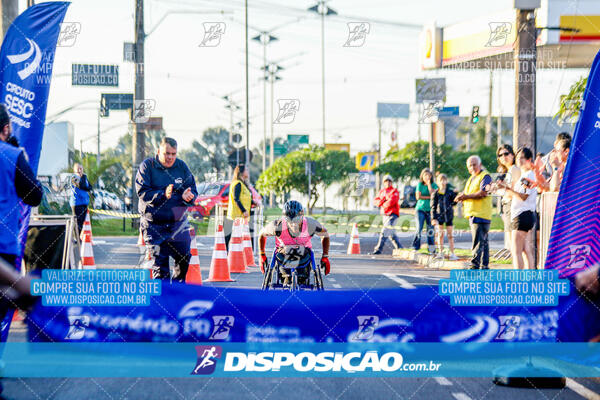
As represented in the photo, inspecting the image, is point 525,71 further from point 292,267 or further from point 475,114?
point 292,267

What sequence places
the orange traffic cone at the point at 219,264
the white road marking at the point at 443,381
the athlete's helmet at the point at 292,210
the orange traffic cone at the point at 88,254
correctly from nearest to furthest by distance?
the white road marking at the point at 443,381 < the athlete's helmet at the point at 292,210 < the orange traffic cone at the point at 219,264 < the orange traffic cone at the point at 88,254

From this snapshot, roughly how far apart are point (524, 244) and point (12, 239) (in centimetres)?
595

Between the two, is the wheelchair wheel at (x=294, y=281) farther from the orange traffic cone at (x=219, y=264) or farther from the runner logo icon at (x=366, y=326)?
the orange traffic cone at (x=219, y=264)

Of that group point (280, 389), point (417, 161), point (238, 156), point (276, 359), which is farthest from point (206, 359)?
point (417, 161)

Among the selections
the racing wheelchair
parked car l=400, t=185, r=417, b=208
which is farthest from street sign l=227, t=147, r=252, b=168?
parked car l=400, t=185, r=417, b=208

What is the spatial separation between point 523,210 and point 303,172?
1718 cm

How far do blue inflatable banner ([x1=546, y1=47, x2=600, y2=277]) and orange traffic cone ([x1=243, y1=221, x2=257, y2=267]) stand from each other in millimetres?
9027

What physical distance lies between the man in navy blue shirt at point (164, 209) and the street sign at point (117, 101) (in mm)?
2174

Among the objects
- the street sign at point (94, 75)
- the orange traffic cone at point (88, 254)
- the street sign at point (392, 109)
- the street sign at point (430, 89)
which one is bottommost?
the orange traffic cone at point (88, 254)

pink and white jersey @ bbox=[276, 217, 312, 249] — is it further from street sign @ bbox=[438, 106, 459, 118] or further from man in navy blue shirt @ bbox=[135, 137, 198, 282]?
street sign @ bbox=[438, 106, 459, 118]

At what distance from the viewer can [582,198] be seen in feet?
18.1

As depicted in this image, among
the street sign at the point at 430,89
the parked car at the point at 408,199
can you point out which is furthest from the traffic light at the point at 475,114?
the parked car at the point at 408,199

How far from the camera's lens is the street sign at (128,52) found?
894 cm

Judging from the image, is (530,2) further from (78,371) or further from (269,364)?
(78,371)
